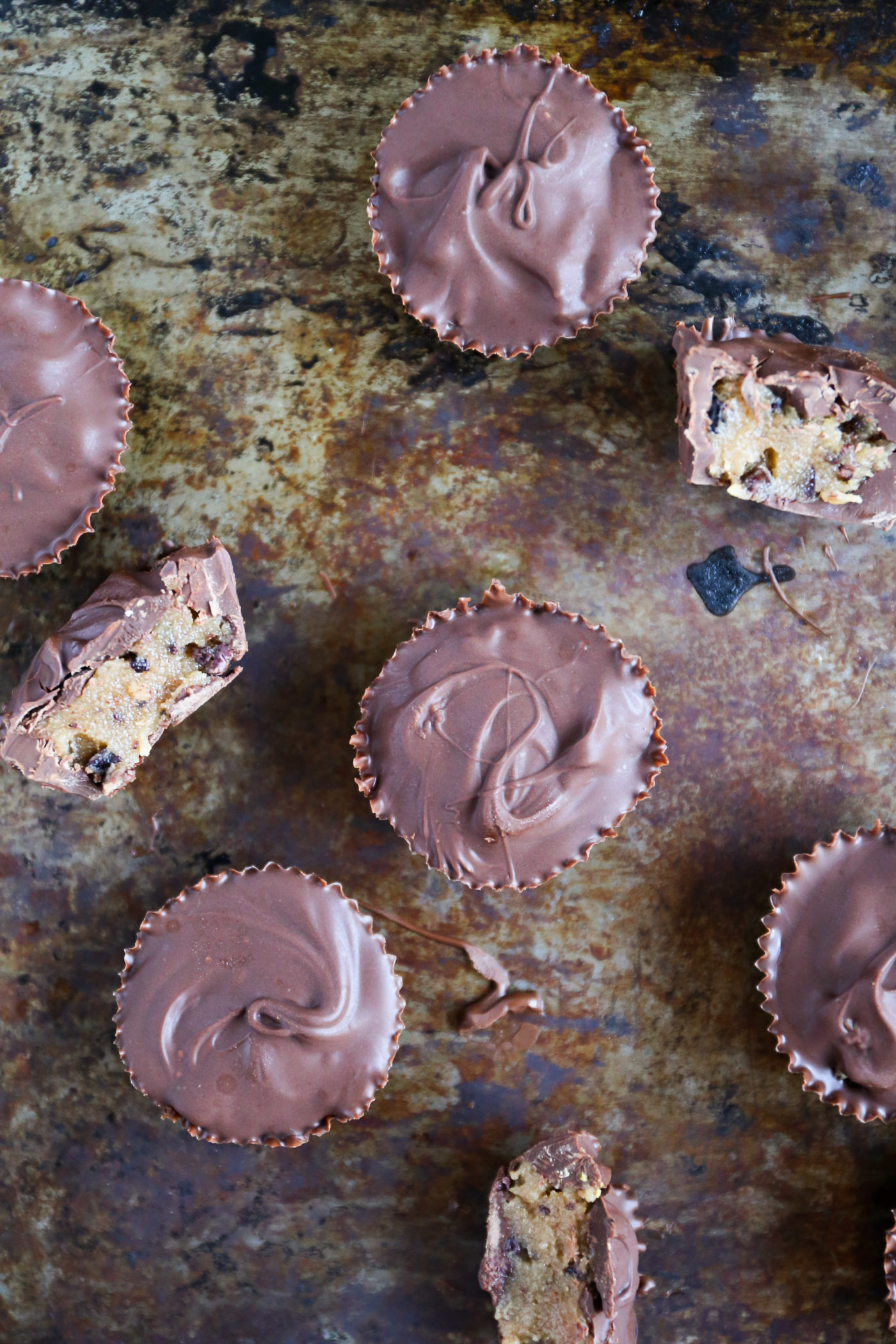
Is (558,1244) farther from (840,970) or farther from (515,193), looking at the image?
(515,193)

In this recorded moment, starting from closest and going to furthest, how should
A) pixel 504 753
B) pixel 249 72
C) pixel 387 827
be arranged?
pixel 504 753
pixel 387 827
pixel 249 72

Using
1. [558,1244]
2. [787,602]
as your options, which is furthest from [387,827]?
[787,602]

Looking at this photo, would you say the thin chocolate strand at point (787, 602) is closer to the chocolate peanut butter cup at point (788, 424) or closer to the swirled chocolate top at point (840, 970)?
the chocolate peanut butter cup at point (788, 424)

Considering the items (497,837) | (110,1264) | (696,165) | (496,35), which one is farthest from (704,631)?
(110,1264)

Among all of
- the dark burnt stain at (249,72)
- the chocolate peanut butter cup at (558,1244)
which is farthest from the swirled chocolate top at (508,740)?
the dark burnt stain at (249,72)

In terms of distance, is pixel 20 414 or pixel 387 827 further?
pixel 387 827

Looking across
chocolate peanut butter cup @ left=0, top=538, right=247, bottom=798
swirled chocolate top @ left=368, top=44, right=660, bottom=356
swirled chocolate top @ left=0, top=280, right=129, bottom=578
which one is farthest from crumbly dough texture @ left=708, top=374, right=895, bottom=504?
swirled chocolate top @ left=0, top=280, right=129, bottom=578
